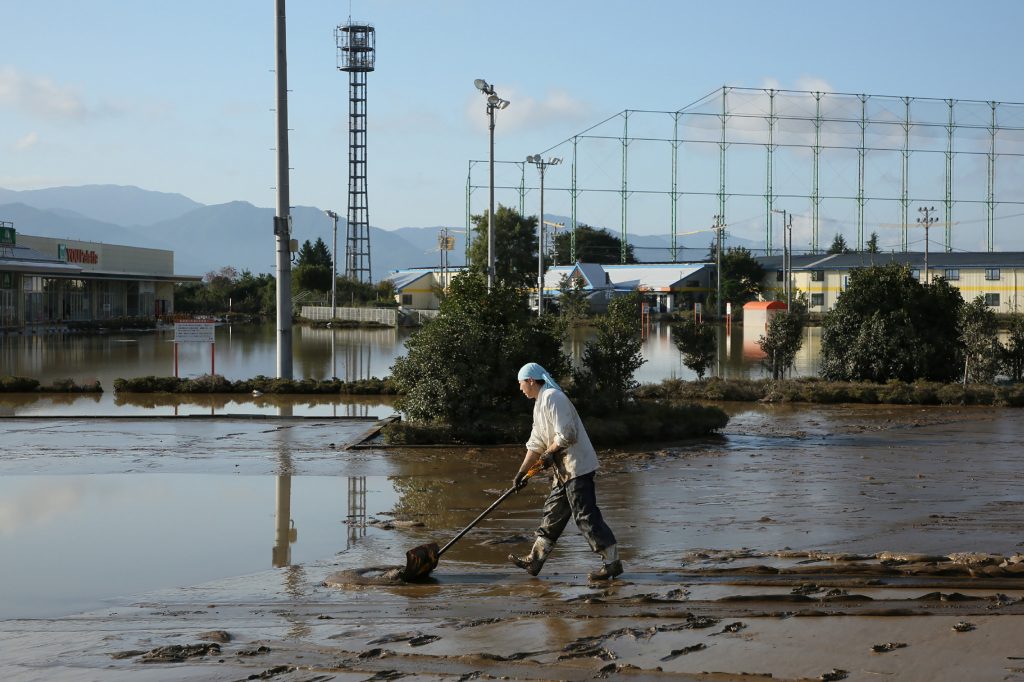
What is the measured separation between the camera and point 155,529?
1055cm

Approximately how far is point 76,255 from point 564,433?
221 ft

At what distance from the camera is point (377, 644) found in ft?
21.7

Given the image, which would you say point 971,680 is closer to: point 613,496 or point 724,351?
point 613,496

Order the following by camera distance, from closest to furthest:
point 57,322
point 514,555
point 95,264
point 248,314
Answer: point 514,555
point 57,322
point 95,264
point 248,314

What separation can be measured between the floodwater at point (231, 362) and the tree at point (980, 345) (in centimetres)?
604

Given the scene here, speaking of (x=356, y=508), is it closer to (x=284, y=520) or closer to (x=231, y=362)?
(x=284, y=520)

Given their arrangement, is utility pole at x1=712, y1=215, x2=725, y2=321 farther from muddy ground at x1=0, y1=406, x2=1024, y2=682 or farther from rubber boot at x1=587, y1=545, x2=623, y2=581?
rubber boot at x1=587, y1=545, x2=623, y2=581

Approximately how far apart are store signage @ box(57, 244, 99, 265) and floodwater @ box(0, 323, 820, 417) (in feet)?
38.2

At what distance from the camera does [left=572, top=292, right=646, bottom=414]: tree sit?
17.1 metres

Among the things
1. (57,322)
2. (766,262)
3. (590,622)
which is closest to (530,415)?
(590,622)

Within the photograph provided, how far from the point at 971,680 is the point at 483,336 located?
11420mm

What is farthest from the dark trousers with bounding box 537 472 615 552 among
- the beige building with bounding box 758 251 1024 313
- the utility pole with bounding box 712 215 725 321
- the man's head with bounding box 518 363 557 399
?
the beige building with bounding box 758 251 1024 313

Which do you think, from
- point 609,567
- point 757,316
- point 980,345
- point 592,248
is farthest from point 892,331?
point 592,248

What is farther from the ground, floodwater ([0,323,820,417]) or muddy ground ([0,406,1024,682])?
floodwater ([0,323,820,417])
